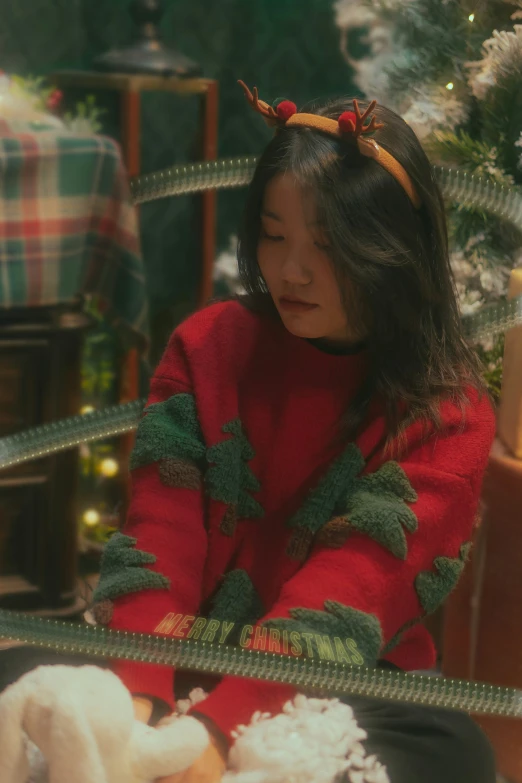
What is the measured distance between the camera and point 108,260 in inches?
29.0

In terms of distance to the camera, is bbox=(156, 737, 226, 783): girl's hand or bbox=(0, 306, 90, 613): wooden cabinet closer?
bbox=(156, 737, 226, 783): girl's hand

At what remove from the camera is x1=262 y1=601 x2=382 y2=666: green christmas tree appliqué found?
562 mm

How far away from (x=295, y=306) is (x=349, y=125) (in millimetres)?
131

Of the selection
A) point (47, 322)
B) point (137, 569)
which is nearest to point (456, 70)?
point (47, 322)

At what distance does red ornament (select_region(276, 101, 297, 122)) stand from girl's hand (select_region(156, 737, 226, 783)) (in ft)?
1.35

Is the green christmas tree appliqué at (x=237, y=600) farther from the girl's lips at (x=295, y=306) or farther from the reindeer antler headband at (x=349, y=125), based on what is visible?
the reindeer antler headband at (x=349, y=125)

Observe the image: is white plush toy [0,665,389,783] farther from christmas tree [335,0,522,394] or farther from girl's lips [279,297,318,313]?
christmas tree [335,0,522,394]

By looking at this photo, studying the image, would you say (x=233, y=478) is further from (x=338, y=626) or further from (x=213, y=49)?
(x=213, y=49)

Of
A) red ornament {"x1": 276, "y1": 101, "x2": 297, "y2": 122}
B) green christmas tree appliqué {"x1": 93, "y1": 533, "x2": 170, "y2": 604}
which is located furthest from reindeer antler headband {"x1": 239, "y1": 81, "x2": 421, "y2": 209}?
green christmas tree appliqué {"x1": 93, "y1": 533, "x2": 170, "y2": 604}

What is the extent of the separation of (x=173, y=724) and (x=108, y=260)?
37cm

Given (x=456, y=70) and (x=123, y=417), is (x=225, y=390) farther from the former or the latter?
(x=456, y=70)

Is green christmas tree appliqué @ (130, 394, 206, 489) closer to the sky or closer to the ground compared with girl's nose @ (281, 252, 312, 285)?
closer to the ground

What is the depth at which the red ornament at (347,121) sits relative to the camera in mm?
593

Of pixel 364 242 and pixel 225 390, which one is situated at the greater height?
pixel 364 242
